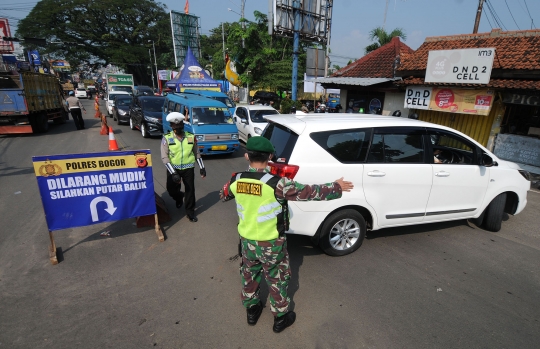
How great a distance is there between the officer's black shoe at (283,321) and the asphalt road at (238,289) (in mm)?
61

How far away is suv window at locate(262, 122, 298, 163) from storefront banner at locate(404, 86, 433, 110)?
8.13 meters

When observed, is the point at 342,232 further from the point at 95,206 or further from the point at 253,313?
the point at 95,206

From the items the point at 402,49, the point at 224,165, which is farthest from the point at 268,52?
the point at 224,165

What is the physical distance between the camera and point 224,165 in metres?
8.98

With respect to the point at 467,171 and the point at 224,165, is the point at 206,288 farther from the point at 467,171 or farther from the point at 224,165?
the point at 224,165

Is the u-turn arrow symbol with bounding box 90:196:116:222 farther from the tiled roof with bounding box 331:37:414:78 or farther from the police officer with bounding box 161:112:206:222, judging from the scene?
the tiled roof with bounding box 331:37:414:78

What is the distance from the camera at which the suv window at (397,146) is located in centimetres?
390

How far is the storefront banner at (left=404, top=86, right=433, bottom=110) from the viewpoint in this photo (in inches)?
398

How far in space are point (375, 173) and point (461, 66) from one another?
23.7 ft

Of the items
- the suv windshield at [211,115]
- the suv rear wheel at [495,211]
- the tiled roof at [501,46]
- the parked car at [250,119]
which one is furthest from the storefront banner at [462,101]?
the suv windshield at [211,115]

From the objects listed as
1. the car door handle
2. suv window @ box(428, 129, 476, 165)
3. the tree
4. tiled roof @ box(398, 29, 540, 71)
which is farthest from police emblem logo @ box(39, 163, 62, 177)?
the tree

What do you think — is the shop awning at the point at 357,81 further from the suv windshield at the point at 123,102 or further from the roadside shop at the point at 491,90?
the suv windshield at the point at 123,102

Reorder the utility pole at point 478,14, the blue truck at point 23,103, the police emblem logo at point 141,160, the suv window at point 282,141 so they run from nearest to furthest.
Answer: the suv window at point 282,141, the police emblem logo at point 141,160, the blue truck at point 23,103, the utility pole at point 478,14

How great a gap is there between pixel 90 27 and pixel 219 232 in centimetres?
5795
